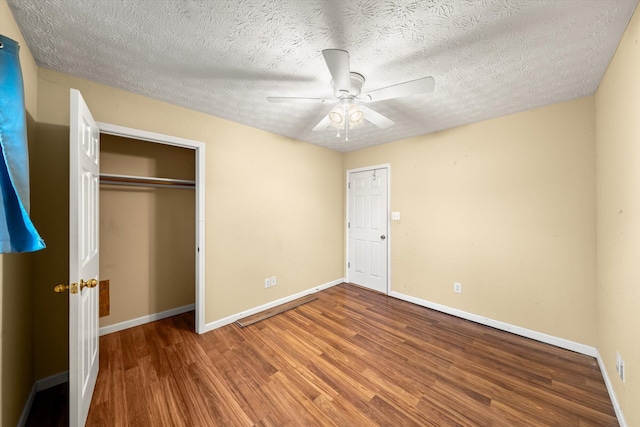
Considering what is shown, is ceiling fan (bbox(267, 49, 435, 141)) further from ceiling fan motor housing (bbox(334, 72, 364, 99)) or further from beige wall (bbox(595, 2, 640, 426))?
beige wall (bbox(595, 2, 640, 426))

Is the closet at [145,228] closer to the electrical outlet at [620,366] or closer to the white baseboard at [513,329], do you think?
the white baseboard at [513,329]

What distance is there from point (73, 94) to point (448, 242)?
352 centimetres

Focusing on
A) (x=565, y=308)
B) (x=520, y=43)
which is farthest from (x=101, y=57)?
(x=565, y=308)

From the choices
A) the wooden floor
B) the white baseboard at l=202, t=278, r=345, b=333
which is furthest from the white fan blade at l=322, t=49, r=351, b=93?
the white baseboard at l=202, t=278, r=345, b=333

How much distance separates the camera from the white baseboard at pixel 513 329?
209cm

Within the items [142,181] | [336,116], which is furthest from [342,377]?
[142,181]

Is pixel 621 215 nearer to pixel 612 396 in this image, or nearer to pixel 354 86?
pixel 612 396

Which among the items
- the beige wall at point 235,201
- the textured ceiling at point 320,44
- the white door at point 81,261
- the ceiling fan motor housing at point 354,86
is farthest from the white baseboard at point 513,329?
the white door at point 81,261

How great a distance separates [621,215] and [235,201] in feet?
10.4

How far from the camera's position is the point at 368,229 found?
3.77 metres

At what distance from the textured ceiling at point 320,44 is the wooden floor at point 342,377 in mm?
2311

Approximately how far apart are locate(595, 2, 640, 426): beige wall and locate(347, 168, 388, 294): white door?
2.10 metres

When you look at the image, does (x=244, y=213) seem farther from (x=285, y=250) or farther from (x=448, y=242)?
(x=448, y=242)

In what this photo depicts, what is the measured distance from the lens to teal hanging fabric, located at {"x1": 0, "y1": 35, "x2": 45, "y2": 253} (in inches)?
36.0
